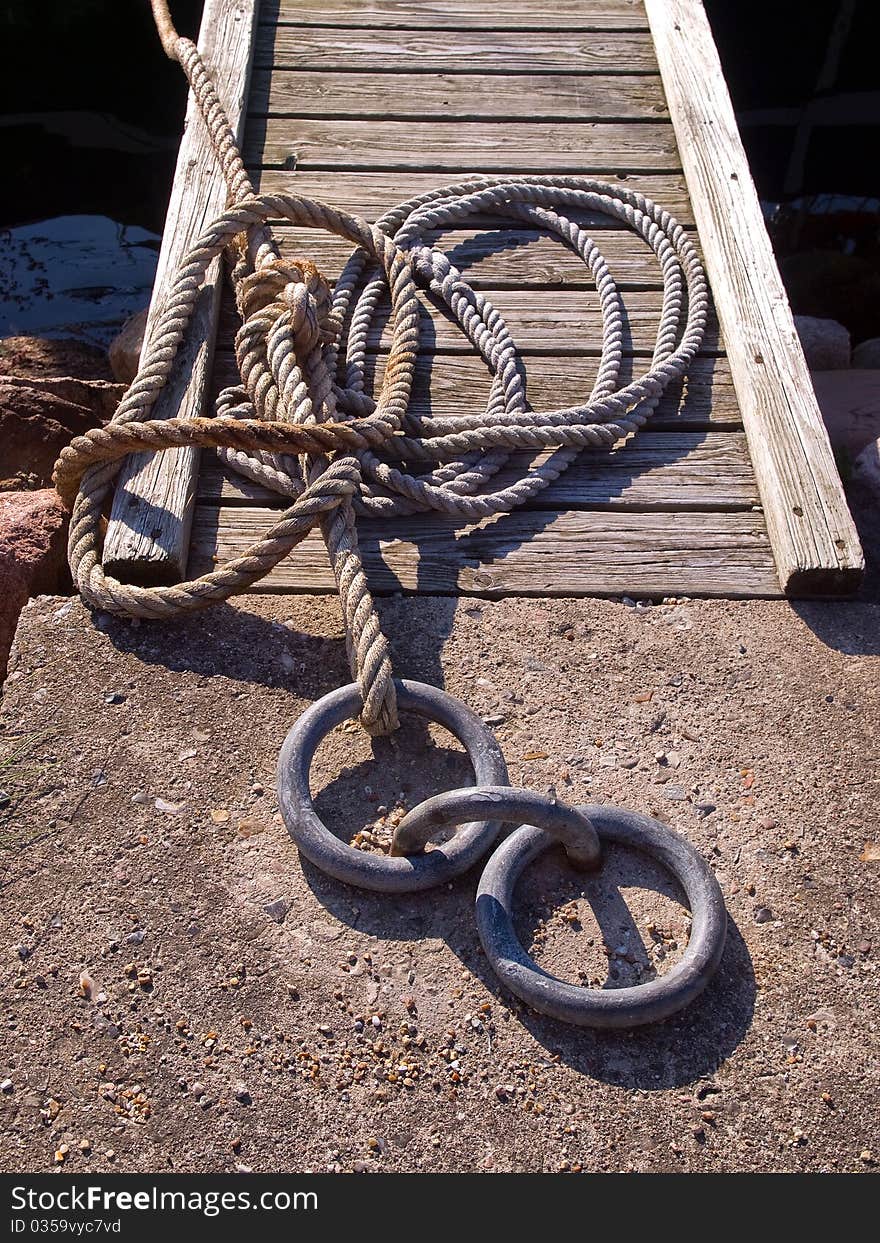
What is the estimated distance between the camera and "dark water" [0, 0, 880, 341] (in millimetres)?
6262

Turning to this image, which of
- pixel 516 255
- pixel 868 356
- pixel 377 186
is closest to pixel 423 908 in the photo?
pixel 516 255

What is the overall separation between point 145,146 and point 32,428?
479 cm

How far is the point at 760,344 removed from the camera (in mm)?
3133

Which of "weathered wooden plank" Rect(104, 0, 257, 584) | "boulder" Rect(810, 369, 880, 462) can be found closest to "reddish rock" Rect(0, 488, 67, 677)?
"weathered wooden plank" Rect(104, 0, 257, 584)

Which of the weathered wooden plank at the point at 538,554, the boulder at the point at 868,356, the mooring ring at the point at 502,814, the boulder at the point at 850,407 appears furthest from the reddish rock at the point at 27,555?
the boulder at the point at 868,356

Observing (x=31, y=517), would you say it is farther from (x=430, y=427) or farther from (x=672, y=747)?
(x=672, y=747)

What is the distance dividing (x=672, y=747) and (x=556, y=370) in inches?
52.9

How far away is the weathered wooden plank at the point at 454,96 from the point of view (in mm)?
4066

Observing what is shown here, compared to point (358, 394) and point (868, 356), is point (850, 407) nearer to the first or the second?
point (868, 356)

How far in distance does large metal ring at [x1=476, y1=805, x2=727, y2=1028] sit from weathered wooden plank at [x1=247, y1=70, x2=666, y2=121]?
3.02 metres

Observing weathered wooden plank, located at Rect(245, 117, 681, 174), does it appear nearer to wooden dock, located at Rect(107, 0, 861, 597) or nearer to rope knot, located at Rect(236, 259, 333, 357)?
wooden dock, located at Rect(107, 0, 861, 597)

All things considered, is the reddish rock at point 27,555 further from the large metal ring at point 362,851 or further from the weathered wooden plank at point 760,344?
the weathered wooden plank at point 760,344

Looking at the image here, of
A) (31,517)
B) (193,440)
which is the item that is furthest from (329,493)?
(31,517)

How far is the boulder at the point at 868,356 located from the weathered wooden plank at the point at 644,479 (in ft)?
7.45
